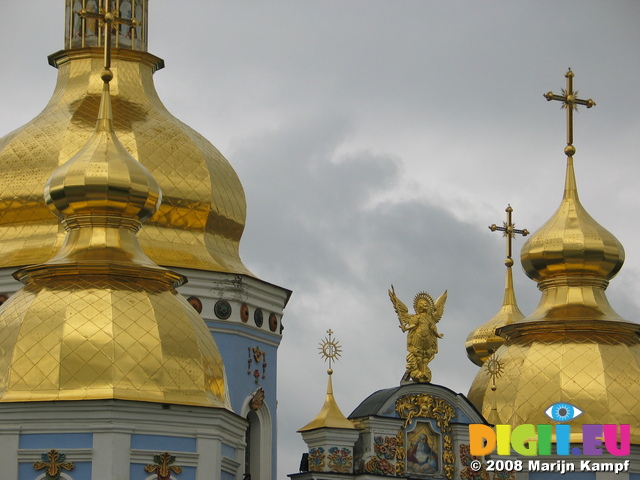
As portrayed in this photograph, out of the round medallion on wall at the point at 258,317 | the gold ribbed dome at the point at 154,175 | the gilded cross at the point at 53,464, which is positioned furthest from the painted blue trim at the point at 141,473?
the round medallion on wall at the point at 258,317

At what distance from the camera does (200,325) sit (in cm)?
3575

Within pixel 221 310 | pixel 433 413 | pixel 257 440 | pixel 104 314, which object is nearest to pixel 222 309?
pixel 221 310

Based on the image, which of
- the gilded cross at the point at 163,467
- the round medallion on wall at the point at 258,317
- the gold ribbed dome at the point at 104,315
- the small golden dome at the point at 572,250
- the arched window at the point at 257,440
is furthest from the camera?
the small golden dome at the point at 572,250

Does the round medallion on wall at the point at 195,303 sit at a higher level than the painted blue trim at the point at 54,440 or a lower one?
higher

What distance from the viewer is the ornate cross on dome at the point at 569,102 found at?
43.8 m

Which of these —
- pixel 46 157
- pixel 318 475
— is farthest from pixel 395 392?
pixel 46 157

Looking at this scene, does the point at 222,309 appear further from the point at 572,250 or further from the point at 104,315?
the point at 572,250

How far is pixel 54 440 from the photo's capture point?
33844 mm

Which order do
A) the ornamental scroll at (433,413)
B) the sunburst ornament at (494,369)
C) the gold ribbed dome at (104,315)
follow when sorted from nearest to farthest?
1. the gold ribbed dome at (104,315)
2. the ornamental scroll at (433,413)
3. the sunburst ornament at (494,369)

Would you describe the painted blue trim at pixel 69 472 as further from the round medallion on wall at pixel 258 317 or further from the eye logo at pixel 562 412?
the eye logo at pixel 562 412

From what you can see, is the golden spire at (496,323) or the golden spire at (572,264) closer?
the golden spire at (572,264)

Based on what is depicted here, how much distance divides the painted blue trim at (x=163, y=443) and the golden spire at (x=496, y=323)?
13081 millimetres

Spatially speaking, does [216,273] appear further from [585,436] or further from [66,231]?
[585,436]

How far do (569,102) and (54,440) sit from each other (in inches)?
555
